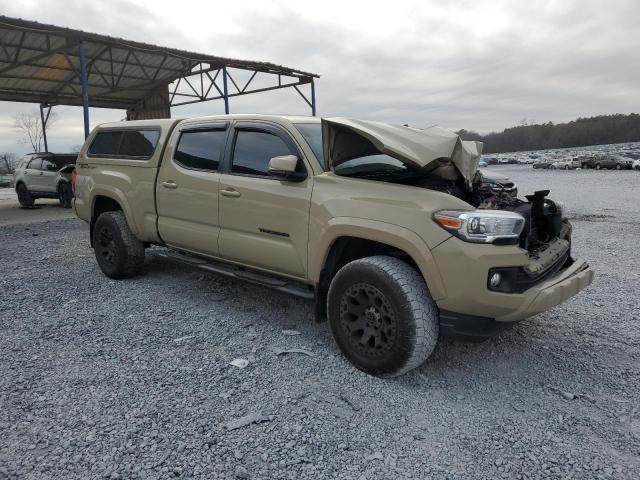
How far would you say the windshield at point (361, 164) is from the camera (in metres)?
3.62

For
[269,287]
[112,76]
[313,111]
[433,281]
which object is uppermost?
[112,76]

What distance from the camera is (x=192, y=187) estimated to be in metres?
4.48

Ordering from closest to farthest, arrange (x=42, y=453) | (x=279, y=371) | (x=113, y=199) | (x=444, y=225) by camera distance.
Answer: (x=42, y=453) < (x=444, y=225) < (x=279, y=371) < (x=113, y=199)

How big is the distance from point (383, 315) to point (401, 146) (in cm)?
118

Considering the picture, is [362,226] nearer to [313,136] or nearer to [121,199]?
[313,136]

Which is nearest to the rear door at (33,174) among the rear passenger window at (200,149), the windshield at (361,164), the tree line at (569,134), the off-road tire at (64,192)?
the off-road tire at (64,192)

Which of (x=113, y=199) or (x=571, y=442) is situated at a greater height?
(x=113, y=199)

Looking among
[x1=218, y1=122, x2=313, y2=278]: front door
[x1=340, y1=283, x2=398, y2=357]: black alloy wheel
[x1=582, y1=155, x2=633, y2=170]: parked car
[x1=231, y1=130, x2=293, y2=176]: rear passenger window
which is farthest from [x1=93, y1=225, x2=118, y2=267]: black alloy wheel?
[x1=582, y1=155, x2=633, y2=170]: parked car

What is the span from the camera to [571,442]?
2.54 meters

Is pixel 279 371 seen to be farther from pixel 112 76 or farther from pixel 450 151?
pixel 112 76

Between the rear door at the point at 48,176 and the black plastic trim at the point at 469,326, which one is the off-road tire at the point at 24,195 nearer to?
the rear door at the point at 48,176

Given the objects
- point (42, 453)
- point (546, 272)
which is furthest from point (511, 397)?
point (42, 453)

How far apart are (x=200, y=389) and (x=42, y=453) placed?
93 centimetres

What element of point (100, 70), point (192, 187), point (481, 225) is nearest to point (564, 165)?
point (100, 70)
